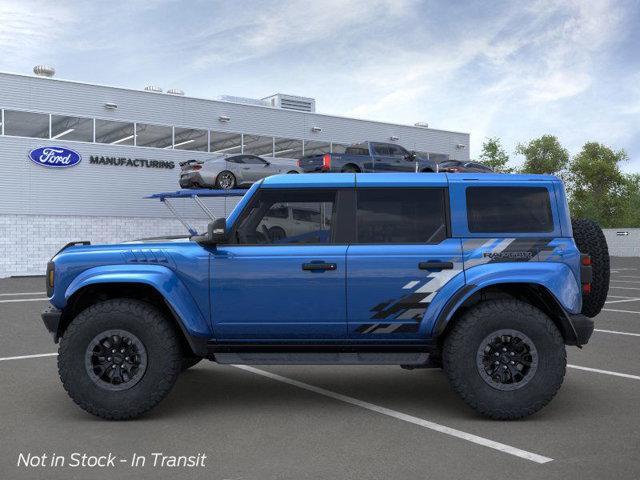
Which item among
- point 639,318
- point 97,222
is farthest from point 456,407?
point 97,222

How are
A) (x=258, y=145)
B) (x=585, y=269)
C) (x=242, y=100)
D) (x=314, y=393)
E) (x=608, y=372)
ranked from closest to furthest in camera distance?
(x=585, y=269), (x=314, y=393), (x=608, y=372), (x=258, y=145), (x=242, y=100)

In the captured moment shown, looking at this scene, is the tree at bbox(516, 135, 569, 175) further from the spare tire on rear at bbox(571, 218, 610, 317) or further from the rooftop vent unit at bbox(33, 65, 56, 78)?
the spare tire on rear at bbox(571, 218, 610, 317)

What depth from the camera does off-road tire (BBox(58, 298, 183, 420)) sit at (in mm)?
5543

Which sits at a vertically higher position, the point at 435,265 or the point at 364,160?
the point at 364,160

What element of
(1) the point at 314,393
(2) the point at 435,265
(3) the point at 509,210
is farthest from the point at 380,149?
(2) the point at 435,265

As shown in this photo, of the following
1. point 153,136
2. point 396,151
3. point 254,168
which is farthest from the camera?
point 153,136

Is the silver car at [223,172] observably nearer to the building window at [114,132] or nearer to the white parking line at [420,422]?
the building window at [114,132]

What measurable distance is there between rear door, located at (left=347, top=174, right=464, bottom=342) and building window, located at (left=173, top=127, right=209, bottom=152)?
27619 millimetres

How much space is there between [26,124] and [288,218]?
2599 cm

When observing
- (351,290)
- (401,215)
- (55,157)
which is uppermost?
(55,157)

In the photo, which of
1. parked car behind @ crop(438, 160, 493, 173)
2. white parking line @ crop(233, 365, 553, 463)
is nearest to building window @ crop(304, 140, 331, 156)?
parked car behind @ crop(438, 160, 493, 173)

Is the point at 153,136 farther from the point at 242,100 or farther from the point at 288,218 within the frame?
the point at 288,218

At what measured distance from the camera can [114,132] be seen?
30.5m

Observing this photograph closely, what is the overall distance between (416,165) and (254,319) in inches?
727
